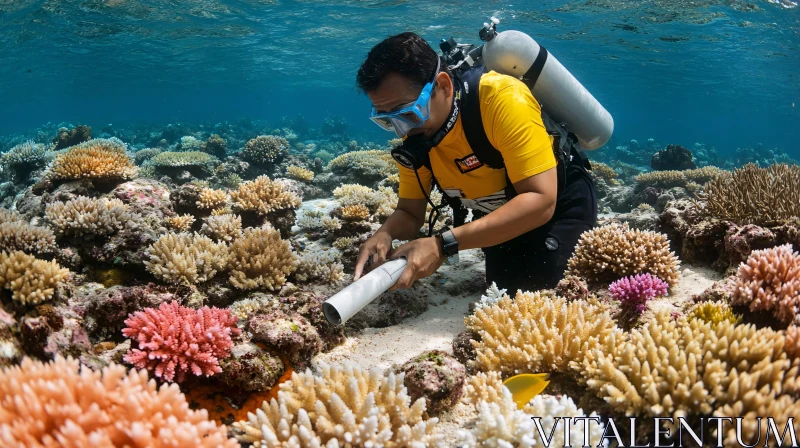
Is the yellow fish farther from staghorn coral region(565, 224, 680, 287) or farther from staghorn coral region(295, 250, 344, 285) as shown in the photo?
staghorn coral region(295, 250, 344, 285)

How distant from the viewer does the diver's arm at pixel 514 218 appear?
3.40m

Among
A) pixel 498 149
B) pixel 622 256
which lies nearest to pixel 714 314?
pixel 622 256

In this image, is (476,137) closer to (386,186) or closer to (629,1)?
(386,186)

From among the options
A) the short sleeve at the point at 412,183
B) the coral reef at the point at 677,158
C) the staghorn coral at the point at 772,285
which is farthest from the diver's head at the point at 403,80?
the coral reef at the point at 677,158

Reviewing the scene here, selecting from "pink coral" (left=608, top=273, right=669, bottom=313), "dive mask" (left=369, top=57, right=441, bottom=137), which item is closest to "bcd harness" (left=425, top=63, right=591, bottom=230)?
"dive mask" (left=369, top=57, right=441, bottom=137)

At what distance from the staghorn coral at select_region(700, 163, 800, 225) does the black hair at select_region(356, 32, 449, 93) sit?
3.83 meters

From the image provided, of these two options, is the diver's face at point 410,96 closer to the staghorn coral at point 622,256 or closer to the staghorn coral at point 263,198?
the staghorn coral at point 622,256

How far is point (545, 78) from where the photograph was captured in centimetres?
507

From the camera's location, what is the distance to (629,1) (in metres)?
23.0

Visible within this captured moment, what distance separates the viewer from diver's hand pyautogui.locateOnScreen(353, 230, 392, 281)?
3.53 meters

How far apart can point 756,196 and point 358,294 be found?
15.3ft

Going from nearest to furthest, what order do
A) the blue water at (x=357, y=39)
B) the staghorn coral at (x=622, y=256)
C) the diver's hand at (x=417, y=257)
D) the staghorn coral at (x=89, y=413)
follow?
the staghorn coral at (x=89, y=413) < the diver's hand at (x=417, y=257) < the staghorn coral at (x=622, y=256) < the blue water at (x=357, y=39)

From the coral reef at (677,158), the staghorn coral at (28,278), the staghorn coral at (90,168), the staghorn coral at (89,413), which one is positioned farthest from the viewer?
the coral reef at (677,158)

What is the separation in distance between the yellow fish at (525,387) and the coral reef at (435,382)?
1.32 ft
